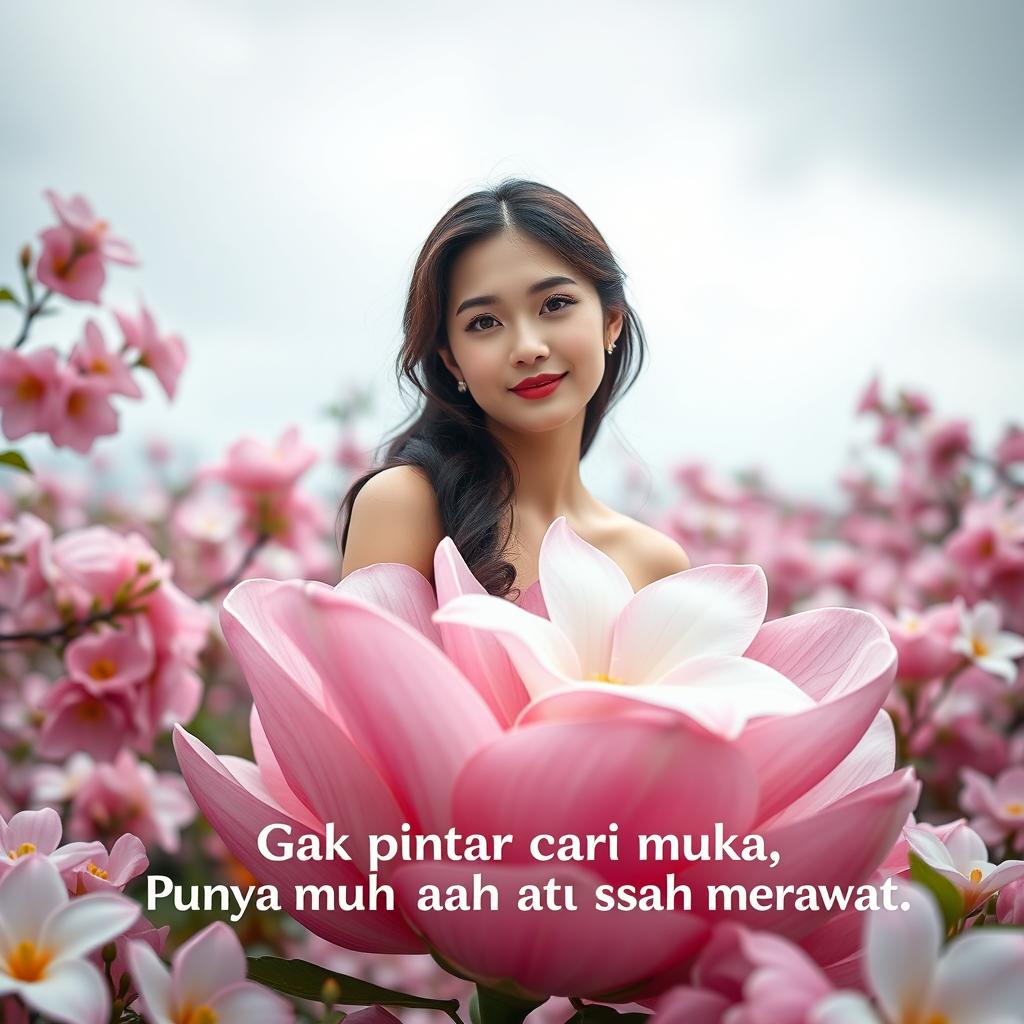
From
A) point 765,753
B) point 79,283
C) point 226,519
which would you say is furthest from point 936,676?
Answer: point 226,519

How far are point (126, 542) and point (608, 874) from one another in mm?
651

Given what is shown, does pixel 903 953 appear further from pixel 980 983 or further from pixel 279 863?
pixel 279 863

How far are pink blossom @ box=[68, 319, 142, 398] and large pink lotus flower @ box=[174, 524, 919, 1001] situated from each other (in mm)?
617

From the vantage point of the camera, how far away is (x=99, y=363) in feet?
2.90

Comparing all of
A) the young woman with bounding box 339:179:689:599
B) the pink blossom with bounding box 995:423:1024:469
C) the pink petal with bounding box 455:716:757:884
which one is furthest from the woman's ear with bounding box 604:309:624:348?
the pink blossom with bounding box 995:423:1024:469

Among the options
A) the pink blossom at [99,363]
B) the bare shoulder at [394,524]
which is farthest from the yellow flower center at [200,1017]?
the pink blossom at [99,363]

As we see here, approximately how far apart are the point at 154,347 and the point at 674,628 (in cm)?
70

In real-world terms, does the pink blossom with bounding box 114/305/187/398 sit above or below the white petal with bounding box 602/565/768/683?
above

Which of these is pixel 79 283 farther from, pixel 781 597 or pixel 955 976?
pixel 781 597

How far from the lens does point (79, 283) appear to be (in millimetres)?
892

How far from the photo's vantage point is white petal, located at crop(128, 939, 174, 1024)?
0.87 ft

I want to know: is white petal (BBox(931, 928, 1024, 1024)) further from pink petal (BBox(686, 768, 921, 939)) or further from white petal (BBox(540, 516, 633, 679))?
white petal (BBox(540, 516, 633, 679))

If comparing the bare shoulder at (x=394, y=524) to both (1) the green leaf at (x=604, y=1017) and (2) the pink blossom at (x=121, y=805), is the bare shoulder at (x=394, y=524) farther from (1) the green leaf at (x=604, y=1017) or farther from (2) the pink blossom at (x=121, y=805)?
(2) the pink blossom at (x=121, y=805)

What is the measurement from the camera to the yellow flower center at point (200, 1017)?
0.28 m
